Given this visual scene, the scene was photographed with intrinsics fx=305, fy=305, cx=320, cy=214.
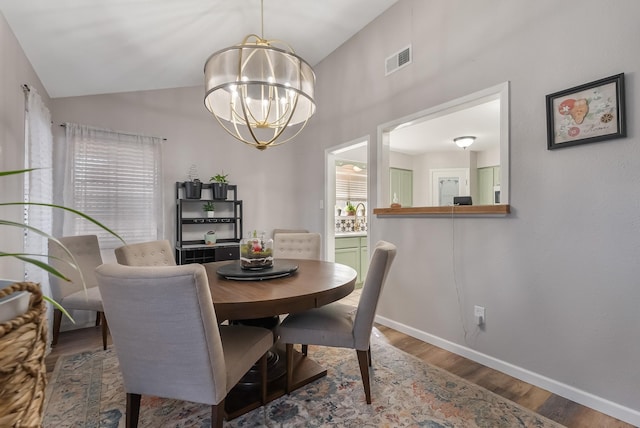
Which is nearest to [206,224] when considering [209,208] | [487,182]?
[209,208]

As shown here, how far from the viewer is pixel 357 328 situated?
5.89 ft

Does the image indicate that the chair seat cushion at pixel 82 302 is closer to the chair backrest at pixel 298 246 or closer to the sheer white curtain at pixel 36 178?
the sheer white curtain at pixel 36 178

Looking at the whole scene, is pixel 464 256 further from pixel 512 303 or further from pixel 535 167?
pixel 535 167

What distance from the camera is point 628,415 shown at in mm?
1678

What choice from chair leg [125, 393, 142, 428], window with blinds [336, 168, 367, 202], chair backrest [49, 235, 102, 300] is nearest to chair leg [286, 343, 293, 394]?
chair leg [125, 393, 142, 428]

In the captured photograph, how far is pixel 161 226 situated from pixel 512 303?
3.64 meters

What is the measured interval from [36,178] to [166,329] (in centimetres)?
214

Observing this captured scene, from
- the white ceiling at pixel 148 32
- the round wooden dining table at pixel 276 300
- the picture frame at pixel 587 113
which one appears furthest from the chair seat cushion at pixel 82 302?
the picture frame at pixel 587 113

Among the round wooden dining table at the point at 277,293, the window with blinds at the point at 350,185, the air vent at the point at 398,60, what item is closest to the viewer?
the round wooden dining table at the point at 277,293

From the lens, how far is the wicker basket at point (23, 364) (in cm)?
40

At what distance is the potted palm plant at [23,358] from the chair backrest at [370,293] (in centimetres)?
145

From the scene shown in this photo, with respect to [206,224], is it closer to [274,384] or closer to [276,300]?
[274,384]

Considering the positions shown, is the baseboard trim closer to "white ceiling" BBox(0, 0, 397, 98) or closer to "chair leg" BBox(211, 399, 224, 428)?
"chair leg" BBox(211, 399, 224, 428)

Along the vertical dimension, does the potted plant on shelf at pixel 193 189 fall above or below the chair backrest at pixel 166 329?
above
